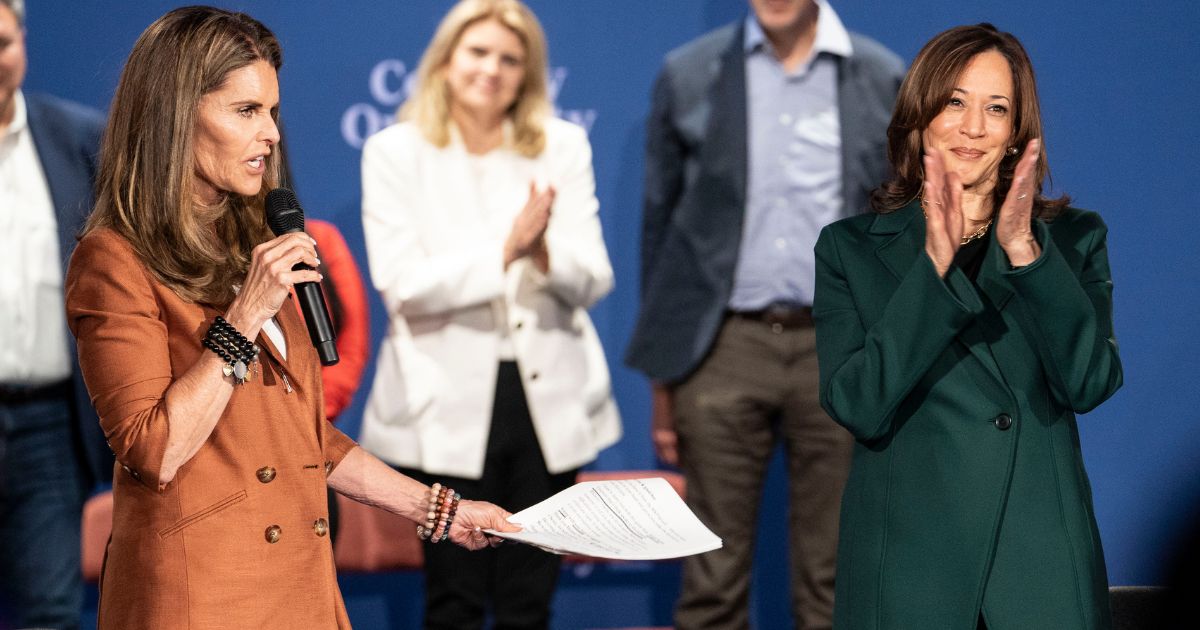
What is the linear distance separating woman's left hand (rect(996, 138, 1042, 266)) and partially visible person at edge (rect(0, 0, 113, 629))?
2454mm

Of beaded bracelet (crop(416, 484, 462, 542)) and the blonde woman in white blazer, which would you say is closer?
beaded bracelet (crop(416, 484, 462, 542))

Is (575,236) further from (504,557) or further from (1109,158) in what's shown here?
(1109,158)

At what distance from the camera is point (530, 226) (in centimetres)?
359

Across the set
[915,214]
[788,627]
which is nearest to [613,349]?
[788,627]

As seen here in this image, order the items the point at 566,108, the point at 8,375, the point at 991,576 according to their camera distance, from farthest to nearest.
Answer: the point at 566,108 < the point at 8,375 < the point at 991,576

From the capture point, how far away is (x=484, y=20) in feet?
12.6

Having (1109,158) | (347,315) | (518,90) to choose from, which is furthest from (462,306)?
(1109,158)

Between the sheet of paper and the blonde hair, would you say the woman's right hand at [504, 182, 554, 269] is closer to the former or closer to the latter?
the blonde hair

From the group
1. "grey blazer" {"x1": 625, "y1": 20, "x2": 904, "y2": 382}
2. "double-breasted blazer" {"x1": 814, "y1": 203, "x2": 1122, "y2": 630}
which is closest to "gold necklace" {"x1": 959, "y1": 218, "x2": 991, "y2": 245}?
"double-breasted blazer" {"x1": 814, "y1": 203, "x2": 1122, "y2": 630}

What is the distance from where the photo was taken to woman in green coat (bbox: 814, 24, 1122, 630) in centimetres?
223

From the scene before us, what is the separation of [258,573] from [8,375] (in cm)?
200

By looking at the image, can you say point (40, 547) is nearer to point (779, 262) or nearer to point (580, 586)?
point (580, 586)

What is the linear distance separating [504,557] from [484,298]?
2.38ft

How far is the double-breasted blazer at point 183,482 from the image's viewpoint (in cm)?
187
